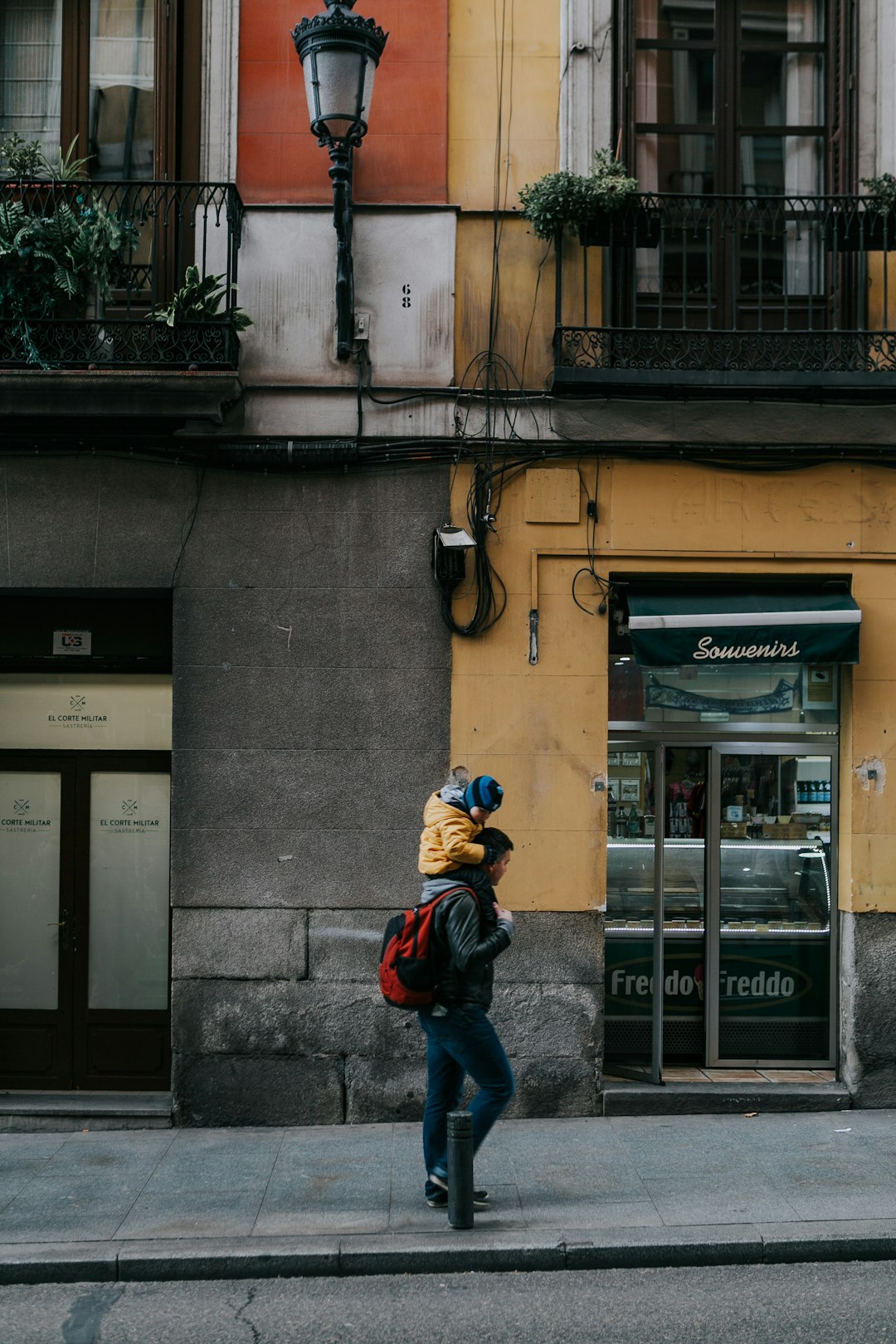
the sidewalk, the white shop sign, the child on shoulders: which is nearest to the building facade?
the white shop sign

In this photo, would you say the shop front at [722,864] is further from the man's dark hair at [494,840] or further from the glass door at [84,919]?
the glass door at [84,919]

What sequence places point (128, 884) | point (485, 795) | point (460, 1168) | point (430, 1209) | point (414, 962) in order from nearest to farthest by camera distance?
point (460, 1168) < point (414, 962) < point (485, 795) < point (430, 1209) < point (128, 884)

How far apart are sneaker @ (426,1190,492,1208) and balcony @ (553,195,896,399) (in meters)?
4.88

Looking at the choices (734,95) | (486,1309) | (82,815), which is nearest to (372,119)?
(734,95)

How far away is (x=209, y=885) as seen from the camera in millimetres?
8133

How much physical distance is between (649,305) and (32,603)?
4786 mm

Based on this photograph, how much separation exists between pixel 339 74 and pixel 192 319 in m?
1.73

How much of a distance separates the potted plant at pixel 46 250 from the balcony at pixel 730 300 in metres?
2.94

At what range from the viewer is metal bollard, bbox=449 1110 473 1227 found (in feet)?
19.7

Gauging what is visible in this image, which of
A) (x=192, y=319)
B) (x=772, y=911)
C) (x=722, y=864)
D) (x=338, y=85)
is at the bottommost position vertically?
(x=772, y=911)

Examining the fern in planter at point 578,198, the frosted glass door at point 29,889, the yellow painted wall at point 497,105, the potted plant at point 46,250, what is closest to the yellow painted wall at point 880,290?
the fern in planter at point 578,198

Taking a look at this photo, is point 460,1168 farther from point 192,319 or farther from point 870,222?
point 870,222

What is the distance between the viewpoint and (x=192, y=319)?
786 centimetres

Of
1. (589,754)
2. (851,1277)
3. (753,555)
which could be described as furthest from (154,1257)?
(753,555)
